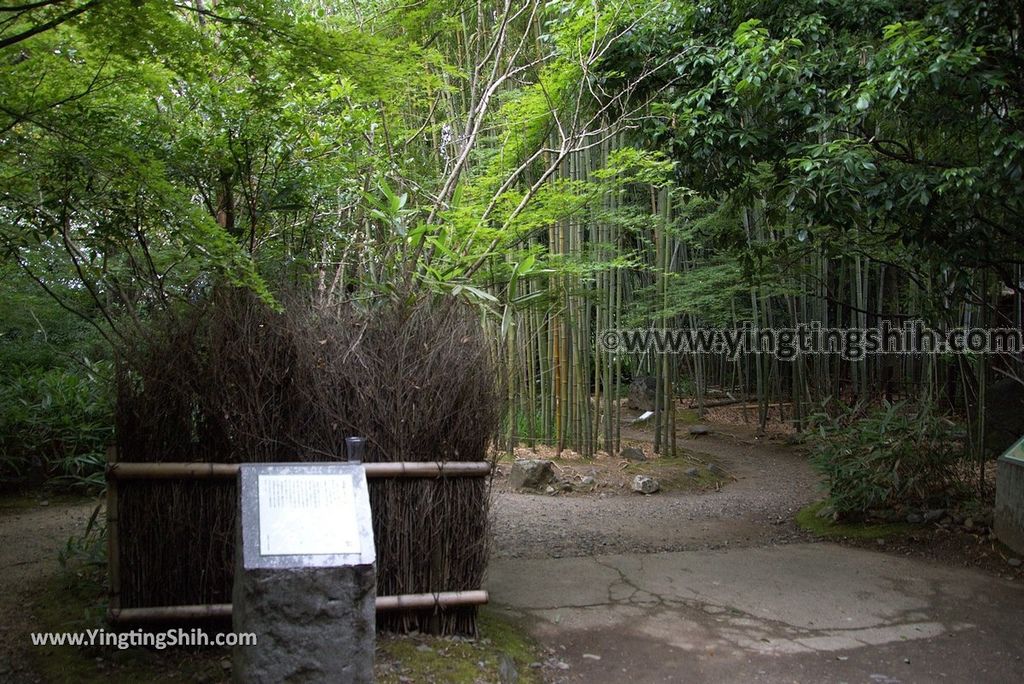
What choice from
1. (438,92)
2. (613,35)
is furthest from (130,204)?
(438,92)

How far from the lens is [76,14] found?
2641 millimetres

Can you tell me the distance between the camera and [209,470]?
306 cm

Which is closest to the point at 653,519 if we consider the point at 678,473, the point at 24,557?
the point at 678,473

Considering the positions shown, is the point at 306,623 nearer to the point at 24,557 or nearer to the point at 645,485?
the point at 24,557

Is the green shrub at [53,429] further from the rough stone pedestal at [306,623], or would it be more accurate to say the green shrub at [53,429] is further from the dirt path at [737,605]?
the rough stone pedestal at [306,623]

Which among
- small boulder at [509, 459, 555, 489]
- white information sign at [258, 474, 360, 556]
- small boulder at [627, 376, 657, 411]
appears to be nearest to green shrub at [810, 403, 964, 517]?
small boulder at [509, 459, 555, 489]

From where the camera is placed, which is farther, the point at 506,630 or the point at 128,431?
the point at 506,630

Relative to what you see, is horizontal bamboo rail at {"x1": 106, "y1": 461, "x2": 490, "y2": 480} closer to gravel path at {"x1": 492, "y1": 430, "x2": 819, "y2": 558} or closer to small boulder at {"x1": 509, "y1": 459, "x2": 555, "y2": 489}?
gravel path at {"x1": 492, "y1": 430, "x2": 819, "y2": 558}

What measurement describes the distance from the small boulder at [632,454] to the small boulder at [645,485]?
105 centimetres

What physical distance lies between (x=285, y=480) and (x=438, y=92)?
17.4ft

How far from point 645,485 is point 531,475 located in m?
1.13

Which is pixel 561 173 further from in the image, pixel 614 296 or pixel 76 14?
pixel 76 14

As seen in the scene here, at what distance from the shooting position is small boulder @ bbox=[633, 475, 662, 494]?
757 cm

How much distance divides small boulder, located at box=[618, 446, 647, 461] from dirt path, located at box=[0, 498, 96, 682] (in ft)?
17.3
